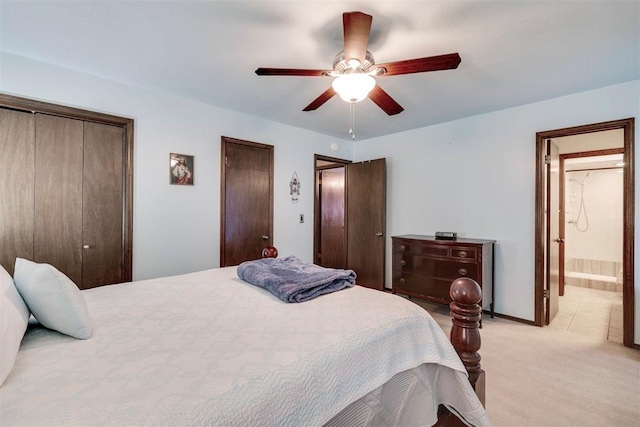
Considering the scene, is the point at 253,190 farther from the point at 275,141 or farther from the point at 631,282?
the point at 631,282

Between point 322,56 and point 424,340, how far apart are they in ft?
6.55

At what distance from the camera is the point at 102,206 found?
2.68 metres

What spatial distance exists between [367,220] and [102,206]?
128 inches

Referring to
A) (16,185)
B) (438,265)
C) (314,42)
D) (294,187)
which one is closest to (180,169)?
(16,185)

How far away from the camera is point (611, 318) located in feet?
11.1

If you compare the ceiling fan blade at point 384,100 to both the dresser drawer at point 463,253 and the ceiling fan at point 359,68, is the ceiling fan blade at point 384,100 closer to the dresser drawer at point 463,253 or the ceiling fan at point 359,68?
the ceiling fan at point 359,68

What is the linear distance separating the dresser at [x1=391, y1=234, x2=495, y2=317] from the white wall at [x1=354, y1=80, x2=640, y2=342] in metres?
0.25

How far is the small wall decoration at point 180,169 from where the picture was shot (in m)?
3.02

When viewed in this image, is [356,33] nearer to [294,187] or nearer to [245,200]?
[245,200]

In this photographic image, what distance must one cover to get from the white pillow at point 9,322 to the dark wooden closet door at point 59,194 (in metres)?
1.57

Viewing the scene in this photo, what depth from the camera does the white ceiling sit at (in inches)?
67.6

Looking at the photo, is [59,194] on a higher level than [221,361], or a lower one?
higher

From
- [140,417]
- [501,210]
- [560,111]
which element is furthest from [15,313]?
[560,111]

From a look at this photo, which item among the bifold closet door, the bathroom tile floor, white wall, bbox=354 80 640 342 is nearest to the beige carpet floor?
the bathroom tile floor
